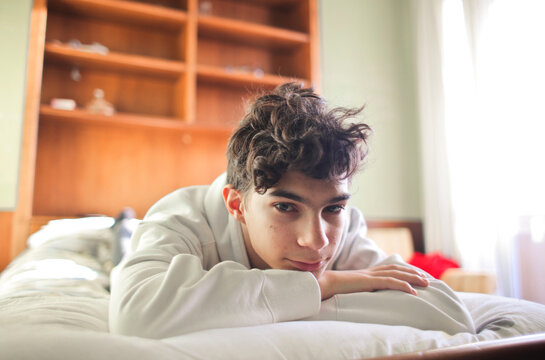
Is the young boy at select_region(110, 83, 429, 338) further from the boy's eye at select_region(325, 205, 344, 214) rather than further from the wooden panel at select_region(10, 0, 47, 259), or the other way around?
the wooden panel at select_region(10, 0, 47, 259)

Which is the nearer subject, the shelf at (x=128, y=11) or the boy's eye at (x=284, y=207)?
the boy's eye at (x=284, y=207)

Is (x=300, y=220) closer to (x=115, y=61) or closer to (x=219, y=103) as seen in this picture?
(x=115, y=61)

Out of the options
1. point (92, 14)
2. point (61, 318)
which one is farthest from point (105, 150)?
point (61, 318)

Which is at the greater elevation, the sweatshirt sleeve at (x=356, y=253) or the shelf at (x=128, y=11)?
the shelf at (x=128, y=11)

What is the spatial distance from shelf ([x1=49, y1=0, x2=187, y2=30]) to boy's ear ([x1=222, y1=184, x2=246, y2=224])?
1.94 meters

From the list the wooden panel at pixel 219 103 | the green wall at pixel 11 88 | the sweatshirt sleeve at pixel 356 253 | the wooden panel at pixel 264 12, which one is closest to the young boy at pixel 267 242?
the sweatshirt sleeve at pixel 356 253

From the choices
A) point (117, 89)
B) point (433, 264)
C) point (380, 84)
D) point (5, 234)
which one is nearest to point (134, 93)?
point (117, 89)

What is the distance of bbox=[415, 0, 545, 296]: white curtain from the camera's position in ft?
7.49

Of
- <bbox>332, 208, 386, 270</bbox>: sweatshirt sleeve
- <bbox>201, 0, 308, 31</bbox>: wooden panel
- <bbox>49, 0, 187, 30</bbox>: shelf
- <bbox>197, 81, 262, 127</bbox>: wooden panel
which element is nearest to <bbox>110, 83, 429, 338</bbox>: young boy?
<bbox>332, 208, 386, 270</bbox>: sweatshirt sleeve

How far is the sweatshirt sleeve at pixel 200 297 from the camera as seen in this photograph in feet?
2.11

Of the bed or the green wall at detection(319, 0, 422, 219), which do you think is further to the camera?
the green wall at detection(319, 0, 422, 219)

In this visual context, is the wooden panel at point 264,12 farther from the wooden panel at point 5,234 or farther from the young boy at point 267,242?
the young boy at point 267,242

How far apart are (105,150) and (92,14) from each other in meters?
0.84

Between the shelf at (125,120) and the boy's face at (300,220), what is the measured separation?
1.80 meters
